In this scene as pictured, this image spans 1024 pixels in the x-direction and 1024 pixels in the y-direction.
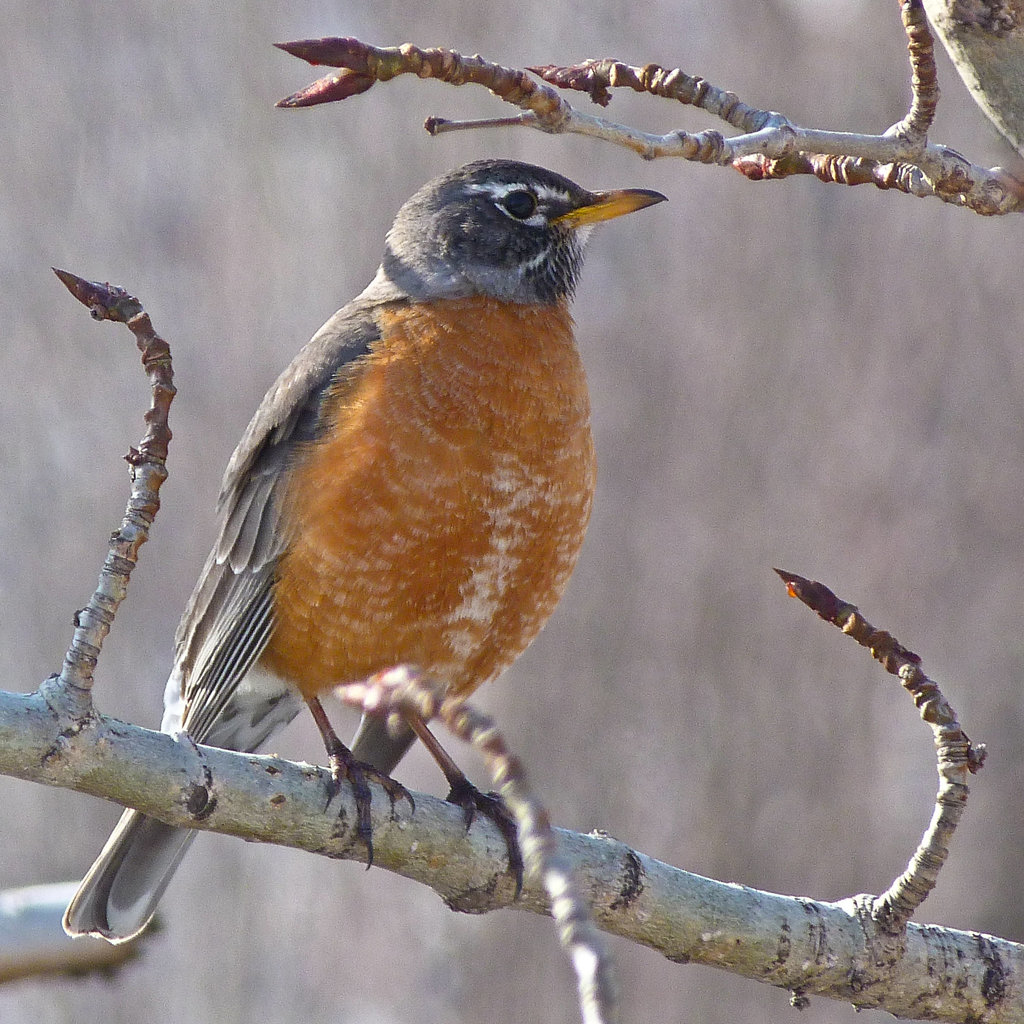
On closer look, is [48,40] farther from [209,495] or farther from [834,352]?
[834,352]

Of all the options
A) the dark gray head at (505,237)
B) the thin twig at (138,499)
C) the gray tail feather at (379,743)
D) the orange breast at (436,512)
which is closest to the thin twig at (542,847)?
the thin twig at (138,499)

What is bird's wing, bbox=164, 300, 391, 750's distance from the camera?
12.1 feet

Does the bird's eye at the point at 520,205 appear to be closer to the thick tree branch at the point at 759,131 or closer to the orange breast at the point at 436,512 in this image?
the orange breast at the point at 436,512

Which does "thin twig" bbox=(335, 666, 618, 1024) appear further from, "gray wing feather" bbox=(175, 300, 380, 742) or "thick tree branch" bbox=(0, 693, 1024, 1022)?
"gray wing feather" bbox=(175, 300, 380, 742)

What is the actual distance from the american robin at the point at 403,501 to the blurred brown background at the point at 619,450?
67.9 inches

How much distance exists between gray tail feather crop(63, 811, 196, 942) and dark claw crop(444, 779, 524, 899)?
83 centimetres

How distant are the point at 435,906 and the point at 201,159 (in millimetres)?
3563

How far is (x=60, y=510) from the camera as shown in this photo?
654 cm

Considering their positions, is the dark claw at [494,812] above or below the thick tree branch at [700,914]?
below

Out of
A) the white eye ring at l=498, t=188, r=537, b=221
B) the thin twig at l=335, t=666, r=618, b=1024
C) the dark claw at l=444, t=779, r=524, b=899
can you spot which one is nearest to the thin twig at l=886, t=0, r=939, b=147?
the thin twig at l=335, t=666, r=618, b=1024

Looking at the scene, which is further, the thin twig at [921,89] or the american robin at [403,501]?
the american robin at [403,501]

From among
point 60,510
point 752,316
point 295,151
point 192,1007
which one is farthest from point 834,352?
point 192,1007

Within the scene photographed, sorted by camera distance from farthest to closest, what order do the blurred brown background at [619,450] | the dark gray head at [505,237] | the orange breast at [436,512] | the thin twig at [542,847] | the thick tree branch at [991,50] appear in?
1. the blurred brown background at [619,450]
2. the dark gray head at [505,237]
3. the orange breast at [436,512]
4. the thick tree branch at [991,50]
5. the thin twig at [542,847]

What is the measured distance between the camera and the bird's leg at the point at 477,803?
3070 millimetres
